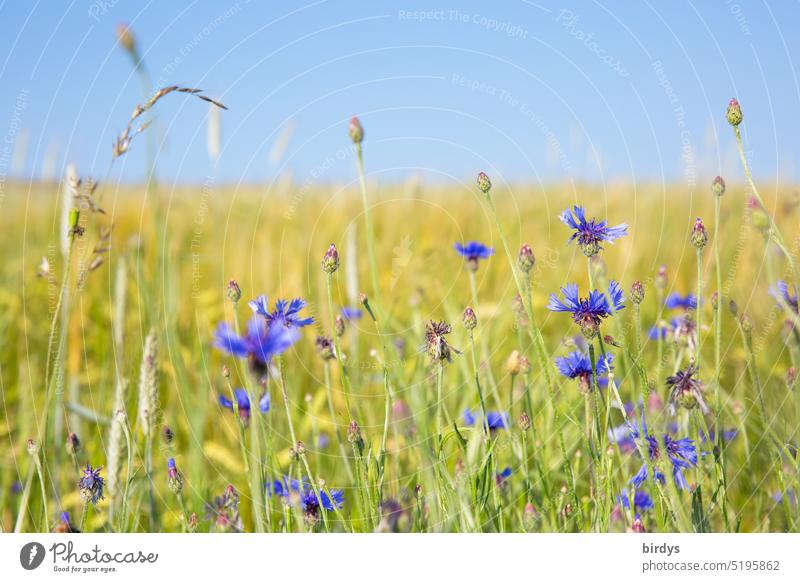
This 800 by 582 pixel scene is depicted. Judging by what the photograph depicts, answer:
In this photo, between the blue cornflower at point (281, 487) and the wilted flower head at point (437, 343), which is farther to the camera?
the blue cornflower at point (281, 487)

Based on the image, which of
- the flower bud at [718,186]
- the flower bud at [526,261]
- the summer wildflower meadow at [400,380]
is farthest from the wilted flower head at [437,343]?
the flower bud at [718,186]

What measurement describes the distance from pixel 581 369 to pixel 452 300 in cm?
102

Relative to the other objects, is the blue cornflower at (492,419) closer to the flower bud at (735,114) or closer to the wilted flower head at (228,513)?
the wilted flower head at (228,513)

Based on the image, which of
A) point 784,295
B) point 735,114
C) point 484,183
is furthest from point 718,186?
point 484,183

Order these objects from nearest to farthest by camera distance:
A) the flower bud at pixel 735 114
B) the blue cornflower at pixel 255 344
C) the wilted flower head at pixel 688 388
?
1. the blue cornflower at pixel 255 344
2. the wilted flower head at pixel 688 388
3. the flower bud at pixel 735 114

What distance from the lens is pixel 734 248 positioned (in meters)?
2.48

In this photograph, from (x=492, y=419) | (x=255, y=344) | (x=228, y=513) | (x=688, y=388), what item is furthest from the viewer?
(x=492, y=419)

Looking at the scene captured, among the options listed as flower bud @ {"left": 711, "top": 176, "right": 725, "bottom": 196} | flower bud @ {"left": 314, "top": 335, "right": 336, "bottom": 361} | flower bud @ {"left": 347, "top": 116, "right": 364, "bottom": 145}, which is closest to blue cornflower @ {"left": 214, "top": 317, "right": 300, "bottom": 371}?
flower bud @ {"left": 314, "top": 335, "right": 336, "bottom": 361}

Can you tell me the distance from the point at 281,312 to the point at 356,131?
0.99 ft

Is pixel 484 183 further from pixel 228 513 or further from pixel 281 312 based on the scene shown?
pixel 228 513

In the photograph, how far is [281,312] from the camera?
102 cm

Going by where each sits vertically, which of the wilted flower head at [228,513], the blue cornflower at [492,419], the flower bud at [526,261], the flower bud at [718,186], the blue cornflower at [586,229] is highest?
the flower bud at [718,186]

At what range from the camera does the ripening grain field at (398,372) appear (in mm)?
1024

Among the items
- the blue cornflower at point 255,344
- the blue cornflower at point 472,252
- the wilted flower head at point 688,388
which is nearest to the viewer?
the blue cornflower at point 255,344
